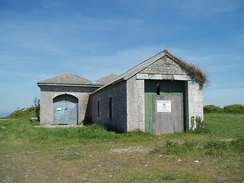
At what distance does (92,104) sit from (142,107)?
10.4 metres

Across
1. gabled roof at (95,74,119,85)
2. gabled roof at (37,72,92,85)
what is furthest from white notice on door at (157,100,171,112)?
gabled roof at (95,74,119,85)

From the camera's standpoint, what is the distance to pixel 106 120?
54.2 ft

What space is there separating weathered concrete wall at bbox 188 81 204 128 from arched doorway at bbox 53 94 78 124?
Result: 41.0 feet

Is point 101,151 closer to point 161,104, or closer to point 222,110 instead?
point 161,104

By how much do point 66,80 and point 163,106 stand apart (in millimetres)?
12115

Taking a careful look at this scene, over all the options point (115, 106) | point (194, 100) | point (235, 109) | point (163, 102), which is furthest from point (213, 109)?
point (115, 106)

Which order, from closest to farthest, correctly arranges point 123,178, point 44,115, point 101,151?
point 123,178 < point 101,151 < point 44,115

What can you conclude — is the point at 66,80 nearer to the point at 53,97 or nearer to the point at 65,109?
the point at 53,97

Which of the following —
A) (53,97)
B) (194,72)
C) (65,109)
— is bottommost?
(65,109)

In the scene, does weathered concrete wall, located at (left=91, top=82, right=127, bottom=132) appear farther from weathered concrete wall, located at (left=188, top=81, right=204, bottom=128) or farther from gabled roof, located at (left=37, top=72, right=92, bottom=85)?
gabled roof, located at (left=37, top=72, right=92, bottom=85)

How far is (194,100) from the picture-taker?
13375 millimetres

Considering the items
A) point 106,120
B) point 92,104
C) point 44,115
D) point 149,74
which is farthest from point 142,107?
point 44,115

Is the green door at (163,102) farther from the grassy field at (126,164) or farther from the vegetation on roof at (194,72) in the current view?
the grassy field at (126,164)

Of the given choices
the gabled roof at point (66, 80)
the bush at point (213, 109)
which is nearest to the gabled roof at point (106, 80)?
the gabled roof at point (66, 80)
